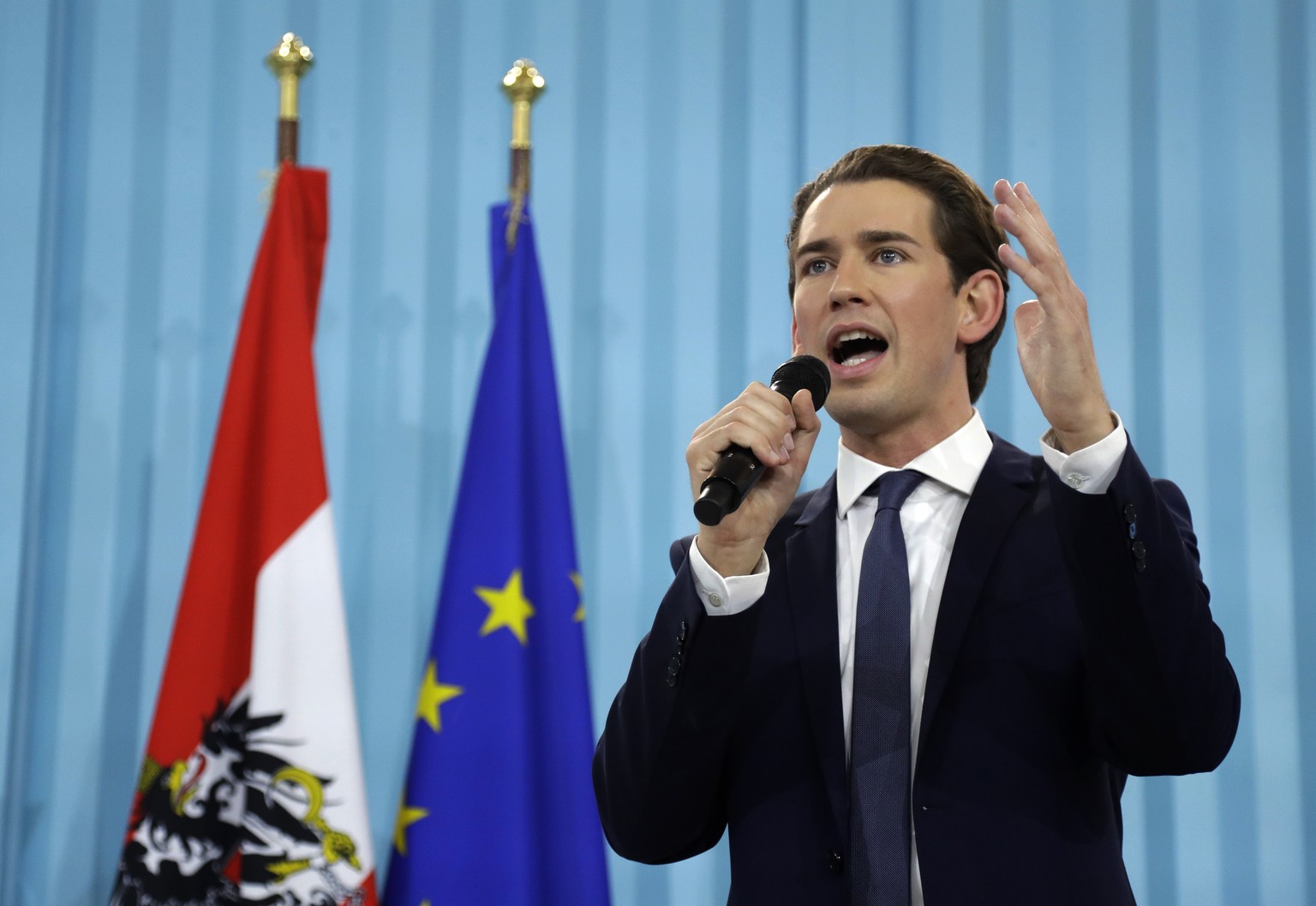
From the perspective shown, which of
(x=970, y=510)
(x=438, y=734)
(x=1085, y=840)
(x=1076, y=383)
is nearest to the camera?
(x=1076, y=383)

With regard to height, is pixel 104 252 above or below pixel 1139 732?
above

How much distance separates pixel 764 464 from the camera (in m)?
1.26

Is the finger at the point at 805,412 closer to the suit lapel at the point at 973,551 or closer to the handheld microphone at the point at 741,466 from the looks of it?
the handheld microphone at the point at 741,466

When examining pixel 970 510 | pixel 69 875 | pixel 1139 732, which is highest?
pixel 970 510

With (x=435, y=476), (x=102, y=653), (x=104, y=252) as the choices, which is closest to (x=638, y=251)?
(x=435, y=476)

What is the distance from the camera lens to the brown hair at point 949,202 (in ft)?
5.65

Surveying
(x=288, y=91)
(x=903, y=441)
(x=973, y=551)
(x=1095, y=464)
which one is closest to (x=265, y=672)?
(x=288, y=91)

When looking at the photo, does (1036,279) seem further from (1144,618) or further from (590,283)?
(590,283)

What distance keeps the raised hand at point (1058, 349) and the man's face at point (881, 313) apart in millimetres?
342

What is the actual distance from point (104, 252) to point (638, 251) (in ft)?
3.99

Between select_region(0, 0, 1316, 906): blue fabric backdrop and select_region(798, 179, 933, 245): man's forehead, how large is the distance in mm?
1080

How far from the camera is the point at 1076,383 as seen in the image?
1.23m

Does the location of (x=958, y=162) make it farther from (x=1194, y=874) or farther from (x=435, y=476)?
(x=1194, y=874)

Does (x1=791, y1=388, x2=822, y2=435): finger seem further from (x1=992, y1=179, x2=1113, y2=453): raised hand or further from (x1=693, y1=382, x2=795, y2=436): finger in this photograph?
(x1=992, y1=179, x2=1113, y2=453): raised hand
